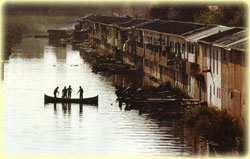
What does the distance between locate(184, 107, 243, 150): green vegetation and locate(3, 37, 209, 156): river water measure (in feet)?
2.83

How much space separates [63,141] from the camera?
174 feet

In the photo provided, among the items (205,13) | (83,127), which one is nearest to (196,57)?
(83,127)

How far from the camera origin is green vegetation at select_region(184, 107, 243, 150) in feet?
165

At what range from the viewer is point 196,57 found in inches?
2746

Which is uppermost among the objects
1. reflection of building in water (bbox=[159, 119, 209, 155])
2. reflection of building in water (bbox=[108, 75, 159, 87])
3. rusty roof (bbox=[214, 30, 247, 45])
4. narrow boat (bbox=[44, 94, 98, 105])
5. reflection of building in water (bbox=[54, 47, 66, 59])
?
rusty roof (bbox=[214, 30, 247, 45])

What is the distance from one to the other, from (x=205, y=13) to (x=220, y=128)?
85.1 m

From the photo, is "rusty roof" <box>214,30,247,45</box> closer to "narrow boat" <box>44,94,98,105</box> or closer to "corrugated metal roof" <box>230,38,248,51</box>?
"corrugated metal roof" <box>230,38,248,51</box>

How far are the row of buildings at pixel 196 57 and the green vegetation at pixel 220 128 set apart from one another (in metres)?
0.76

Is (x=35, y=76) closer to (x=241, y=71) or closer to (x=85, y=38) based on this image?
(x=241, y=71)

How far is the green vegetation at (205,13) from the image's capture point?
119350 millimetres

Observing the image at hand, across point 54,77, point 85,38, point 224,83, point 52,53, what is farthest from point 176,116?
point 85,38

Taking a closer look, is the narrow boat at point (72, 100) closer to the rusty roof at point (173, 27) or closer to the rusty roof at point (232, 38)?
the rusty roof at point (173, 27)

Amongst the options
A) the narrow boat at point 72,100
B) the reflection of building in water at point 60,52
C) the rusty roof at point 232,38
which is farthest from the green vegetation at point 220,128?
the reflection of building in water at point 60,52

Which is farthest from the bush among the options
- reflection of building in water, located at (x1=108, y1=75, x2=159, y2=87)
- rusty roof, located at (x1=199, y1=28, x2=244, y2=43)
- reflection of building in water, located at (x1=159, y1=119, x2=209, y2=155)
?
reflection of building in water, located at (x1=108, y1=75, x2=159, y2=87)
